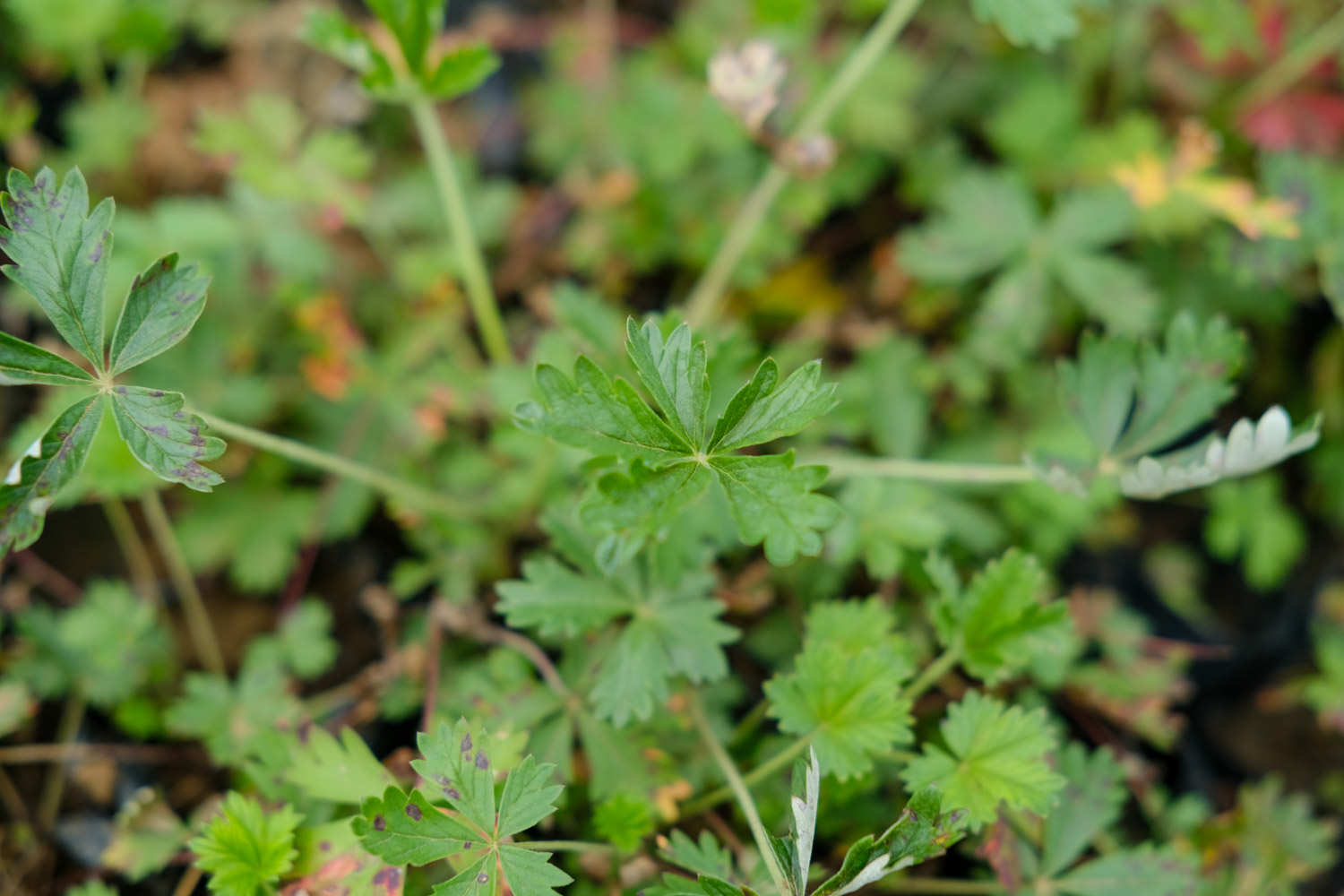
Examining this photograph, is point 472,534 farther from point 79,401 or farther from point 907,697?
point 907,697

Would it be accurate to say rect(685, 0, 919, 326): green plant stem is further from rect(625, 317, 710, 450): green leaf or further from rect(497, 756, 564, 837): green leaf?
rect(497, 756, 564, 837): green leaf

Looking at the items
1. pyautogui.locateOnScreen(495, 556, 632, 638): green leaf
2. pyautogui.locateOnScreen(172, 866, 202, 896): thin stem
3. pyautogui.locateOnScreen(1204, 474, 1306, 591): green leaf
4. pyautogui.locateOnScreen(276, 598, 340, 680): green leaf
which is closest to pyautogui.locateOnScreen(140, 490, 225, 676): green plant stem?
pyautogui.locateOnScreen(276, 598, 340, 680): green leaf

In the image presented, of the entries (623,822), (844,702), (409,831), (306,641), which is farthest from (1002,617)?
(306,641)

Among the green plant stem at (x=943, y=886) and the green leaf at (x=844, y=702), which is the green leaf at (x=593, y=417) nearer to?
the green leaf at (x=844, y=702)

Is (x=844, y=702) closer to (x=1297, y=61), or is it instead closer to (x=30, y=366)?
(x=30, y=366)

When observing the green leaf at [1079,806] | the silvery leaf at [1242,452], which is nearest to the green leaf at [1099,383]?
the silvery leaf at [1242,452]

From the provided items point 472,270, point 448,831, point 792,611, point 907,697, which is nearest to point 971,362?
point 792,611

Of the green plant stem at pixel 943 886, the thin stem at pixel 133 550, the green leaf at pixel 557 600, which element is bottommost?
the green plant stem at pixel 943 886
